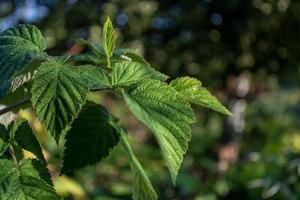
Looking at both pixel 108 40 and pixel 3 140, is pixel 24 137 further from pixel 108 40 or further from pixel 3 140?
pixel 108 40

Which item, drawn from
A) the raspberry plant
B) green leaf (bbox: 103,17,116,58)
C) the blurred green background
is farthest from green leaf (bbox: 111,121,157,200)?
the blurred green background

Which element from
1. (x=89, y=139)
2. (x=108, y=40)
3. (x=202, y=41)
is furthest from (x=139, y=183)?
(x=202, y=41)

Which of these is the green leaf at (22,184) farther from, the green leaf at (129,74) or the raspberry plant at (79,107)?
the green leaf at (129,74)

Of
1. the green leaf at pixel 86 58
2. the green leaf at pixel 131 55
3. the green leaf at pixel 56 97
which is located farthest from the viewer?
the green leaf at pixel 131 55

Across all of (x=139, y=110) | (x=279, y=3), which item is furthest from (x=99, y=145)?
(x=279, y=3)

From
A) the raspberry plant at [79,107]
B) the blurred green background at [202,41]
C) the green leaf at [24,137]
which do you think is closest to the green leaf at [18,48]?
the raspberry plant at [79,107]

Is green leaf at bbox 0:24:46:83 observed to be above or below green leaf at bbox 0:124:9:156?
above

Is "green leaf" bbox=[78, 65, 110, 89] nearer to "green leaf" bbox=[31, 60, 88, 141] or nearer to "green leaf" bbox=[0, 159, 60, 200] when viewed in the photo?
"green leaf" bbox=[31, 60, 88, 141]

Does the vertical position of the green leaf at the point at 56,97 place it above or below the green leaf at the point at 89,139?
above
